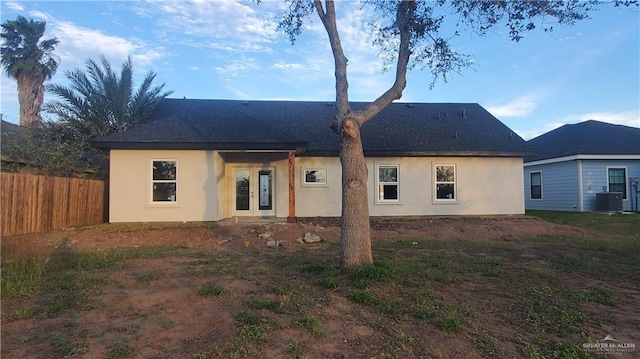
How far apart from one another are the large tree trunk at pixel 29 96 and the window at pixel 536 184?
90.9 feet

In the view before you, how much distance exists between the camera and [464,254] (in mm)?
9047

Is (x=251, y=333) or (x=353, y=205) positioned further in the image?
(x=353, y=205)

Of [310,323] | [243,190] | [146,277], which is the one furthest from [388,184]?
[310,323]

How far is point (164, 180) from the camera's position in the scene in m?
14.2

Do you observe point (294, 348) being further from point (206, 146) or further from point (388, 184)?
point (388, 184)

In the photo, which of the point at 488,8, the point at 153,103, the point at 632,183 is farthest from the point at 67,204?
the point at 632,183

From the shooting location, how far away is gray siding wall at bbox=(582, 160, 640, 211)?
1894 centimetres

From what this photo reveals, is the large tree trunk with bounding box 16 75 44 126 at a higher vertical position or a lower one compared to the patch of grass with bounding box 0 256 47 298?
higher

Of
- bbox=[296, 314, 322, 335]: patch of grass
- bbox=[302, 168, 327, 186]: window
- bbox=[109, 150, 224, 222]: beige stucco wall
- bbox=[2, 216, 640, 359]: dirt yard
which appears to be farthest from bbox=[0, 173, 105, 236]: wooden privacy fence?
bbox=[296, 314, 322, 335]: patch of grass

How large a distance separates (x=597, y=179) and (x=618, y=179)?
1.16 metres

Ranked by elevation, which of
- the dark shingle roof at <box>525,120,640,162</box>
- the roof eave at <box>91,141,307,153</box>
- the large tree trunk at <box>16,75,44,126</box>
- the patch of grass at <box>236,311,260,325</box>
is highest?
the large tree trunk at <box>16,75,44,126</box>

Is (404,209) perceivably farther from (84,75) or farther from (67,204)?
(84,75)

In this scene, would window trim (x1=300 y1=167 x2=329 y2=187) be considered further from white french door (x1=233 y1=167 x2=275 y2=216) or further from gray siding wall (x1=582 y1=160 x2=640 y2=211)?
gray siding wall (x1=582 y1=160 x2=640 y2=211)

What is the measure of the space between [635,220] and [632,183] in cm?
486
